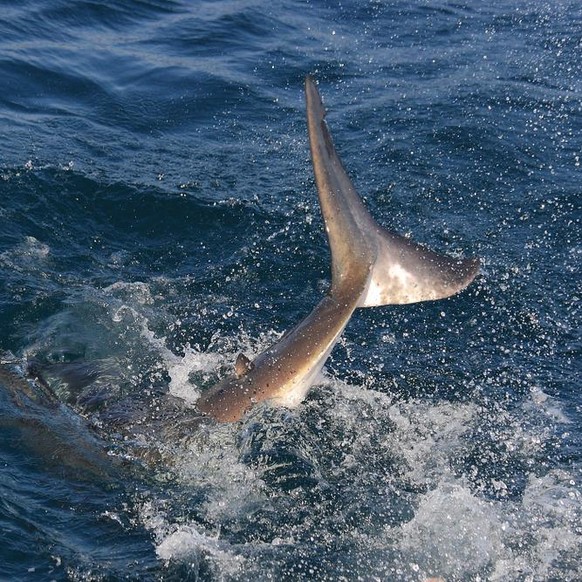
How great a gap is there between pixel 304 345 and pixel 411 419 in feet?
4.07

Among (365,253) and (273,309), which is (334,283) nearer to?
(365,253)

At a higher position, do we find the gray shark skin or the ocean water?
the gray shark skin

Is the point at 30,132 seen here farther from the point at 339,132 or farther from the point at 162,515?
the point at 162,515

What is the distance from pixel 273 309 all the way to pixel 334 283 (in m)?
2.10

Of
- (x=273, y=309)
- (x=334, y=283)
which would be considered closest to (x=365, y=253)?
(x=334, y=283)

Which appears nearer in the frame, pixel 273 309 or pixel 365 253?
pixel 365 253

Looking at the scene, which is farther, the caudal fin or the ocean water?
the caudal fin

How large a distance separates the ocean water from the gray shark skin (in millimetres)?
160

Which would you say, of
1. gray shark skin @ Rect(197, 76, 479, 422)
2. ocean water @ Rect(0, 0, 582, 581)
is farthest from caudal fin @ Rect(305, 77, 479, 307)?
ocean water @ Rect(0, 0, 582, 581)

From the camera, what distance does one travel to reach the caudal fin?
536cm

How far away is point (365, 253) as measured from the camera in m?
5.54

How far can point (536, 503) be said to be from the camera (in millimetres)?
5418

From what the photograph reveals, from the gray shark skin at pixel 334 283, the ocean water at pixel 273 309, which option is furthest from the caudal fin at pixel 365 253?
the ocean water at pixel 273 309

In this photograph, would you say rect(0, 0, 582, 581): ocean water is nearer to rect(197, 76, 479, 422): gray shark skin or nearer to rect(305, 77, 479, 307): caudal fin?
rect(197, 76, 479, 422): gray shark skin
